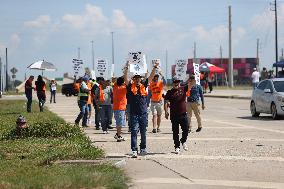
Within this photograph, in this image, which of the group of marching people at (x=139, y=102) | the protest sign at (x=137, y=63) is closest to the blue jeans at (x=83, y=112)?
the group of marching people at (x=139, y=102)

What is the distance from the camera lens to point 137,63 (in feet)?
45.1

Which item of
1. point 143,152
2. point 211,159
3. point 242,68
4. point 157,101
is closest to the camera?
point 211,159

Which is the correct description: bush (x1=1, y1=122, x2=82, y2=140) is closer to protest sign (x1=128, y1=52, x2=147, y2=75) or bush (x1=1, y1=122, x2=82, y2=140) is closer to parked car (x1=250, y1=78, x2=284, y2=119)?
protest sign (x1=128, y1=52, x2=147, y2=75)

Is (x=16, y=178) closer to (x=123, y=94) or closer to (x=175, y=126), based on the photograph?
(x=175, y=126)

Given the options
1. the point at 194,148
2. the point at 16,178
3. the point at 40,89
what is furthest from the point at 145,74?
the point at 40,89

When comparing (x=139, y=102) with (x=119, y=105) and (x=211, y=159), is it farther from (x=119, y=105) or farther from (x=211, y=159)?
(x=119, y=105)

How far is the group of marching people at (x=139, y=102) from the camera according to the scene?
493 inches

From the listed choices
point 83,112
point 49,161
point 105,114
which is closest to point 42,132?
point 105,114

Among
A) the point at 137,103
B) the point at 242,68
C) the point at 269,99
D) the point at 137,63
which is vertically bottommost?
the point at 269,99

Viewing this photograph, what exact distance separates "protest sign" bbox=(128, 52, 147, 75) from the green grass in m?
1.90

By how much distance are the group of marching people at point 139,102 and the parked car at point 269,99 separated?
16.4ft

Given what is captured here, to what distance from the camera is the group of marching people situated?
41.1ft

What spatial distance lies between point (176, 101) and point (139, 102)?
38.0 inches

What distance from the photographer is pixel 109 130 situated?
19.0 meters
